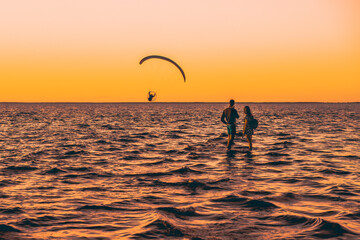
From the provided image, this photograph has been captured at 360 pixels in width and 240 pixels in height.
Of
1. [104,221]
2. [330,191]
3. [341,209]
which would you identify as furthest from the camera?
[330,191]

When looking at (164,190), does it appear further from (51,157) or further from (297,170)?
(51,157)

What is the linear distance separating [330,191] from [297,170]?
11.6 feet

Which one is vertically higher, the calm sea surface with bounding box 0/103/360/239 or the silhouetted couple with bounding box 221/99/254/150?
the silhouetted couple with bounding box 221/99/254/150

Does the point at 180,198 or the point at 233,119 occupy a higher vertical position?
the point at 233,119

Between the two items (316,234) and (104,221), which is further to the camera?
(104,221)

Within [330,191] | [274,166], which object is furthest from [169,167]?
[330,191]

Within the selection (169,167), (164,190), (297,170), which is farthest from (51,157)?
(297,170)

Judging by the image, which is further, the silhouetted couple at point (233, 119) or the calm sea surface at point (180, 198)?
the silhouetted couple at point (233, 119)

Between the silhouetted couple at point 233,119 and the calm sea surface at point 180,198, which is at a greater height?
the silhouetted couple at point 233,119

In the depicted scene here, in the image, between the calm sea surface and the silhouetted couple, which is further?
the silhouetted couple

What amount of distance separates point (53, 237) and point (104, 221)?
1.19 meters

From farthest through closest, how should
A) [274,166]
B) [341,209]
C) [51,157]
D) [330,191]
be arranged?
1. [51,157]
2. [274,166]
3. [330,191]
4. [341,209]

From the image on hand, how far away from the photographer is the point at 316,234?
7.16 metres

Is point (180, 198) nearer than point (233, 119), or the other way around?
point (180, 198)
